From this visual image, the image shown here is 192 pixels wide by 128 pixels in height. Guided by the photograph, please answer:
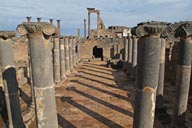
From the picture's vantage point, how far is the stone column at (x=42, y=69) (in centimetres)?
A: 412

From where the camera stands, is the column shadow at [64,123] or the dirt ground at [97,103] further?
the dirt ground at [97,103]

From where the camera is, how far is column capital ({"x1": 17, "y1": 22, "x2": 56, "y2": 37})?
404 cm

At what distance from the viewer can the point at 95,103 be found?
8883mm

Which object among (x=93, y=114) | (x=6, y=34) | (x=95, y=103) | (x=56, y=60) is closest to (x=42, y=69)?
(x=6, y=34)

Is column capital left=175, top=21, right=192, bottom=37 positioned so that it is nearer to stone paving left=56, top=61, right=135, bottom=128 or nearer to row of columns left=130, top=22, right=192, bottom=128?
row of columns left=130, top=22, right=192, bottom=128

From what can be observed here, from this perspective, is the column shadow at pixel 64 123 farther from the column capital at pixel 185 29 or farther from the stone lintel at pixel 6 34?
the column capital at pixel 185 29

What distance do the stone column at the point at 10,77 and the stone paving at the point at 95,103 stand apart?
1733 mm

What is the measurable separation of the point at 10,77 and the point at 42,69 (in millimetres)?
1854

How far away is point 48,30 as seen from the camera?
4.18m

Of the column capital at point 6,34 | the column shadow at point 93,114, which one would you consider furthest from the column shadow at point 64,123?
the column capital at point 6,34

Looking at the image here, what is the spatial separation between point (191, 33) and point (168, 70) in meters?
8.65

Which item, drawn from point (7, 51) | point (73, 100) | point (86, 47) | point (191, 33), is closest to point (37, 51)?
point (7, 51)

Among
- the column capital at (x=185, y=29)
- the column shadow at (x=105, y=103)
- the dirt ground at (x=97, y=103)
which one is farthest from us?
the column shadow at (x=105, y=103)

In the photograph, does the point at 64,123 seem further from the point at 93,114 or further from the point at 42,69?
the point at 42,69
